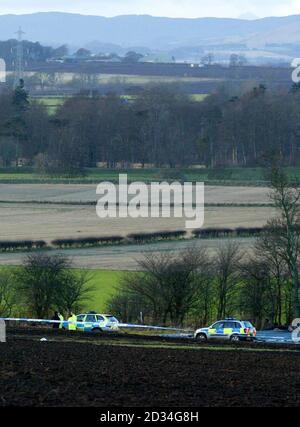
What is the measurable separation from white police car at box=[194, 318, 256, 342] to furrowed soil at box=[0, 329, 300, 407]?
3.88 metres

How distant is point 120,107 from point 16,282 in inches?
3071

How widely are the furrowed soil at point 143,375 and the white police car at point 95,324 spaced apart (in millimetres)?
5878

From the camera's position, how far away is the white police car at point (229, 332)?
30.4m

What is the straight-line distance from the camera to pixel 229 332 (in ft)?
100

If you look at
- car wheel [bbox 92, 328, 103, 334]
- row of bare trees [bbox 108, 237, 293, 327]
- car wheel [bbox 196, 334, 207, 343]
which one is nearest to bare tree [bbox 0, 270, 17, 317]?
row of bare trees [bbox 108, 237, 293, 327]

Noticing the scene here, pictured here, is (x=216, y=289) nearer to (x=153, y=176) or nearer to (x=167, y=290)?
(x=167, y=290)

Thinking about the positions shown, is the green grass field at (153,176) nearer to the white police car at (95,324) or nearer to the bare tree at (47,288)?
the bare tree at (47,288)

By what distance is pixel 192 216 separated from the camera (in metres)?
62.8

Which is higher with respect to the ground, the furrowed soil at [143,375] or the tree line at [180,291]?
the tree line at [180,291]

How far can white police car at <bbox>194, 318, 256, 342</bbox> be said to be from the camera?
30.4 m

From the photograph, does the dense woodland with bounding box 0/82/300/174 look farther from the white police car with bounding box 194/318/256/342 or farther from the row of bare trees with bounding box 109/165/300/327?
the white police car with bounding box 194/318/256/342

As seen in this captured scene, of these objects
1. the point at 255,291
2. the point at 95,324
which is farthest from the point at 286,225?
the point at 95,324

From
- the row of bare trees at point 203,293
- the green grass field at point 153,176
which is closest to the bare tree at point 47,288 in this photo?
the row of bare trees at point 203,293

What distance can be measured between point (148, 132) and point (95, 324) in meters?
71.7
